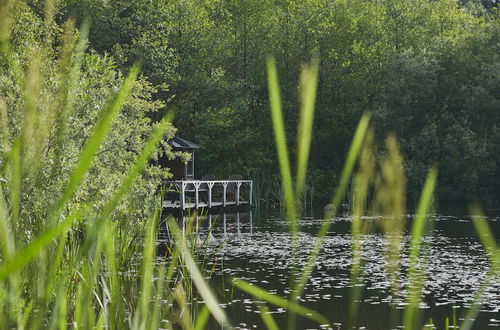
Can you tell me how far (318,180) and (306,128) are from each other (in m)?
37.2

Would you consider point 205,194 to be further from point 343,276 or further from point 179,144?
point 343,276

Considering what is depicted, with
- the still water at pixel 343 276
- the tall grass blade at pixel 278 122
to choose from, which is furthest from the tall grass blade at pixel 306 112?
the still water at pixel 343 276

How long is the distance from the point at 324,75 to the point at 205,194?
11.1m

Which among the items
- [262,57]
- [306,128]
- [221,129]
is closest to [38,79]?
[306,128]

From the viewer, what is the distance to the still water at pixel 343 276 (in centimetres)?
986

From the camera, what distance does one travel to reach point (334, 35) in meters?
40.4

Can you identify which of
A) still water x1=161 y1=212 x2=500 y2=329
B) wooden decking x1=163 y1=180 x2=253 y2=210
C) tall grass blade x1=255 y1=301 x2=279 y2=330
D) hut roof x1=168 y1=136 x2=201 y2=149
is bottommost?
still water x1=161 y1=212 x2=500 y2=329

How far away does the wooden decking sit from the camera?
2897 cm

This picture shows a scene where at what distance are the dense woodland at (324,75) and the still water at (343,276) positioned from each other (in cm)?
1398

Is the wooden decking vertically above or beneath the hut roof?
beneath

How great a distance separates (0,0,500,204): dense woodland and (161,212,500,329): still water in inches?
551

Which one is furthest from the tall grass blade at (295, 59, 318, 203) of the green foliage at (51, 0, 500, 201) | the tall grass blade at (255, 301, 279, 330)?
the green foliage at (51, 0, 500, 201)

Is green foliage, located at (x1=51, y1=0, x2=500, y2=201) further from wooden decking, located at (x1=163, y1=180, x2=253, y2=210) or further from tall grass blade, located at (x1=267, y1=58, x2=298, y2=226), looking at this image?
tall grass blade, located at (x1=267, y1=58, x2=298, y2=226)

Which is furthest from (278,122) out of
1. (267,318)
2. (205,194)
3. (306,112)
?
(205,194)
